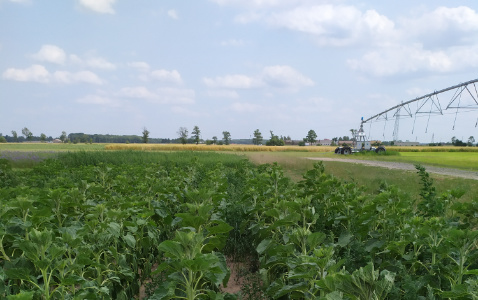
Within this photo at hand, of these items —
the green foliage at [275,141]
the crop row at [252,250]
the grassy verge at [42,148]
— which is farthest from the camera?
the green foliage at [275,141]

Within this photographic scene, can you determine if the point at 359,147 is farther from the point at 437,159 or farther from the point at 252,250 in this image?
the point at 252,250

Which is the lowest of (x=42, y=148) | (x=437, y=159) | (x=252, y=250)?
(x=42, y=148)

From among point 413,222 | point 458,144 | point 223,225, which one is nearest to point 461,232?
point 413,222

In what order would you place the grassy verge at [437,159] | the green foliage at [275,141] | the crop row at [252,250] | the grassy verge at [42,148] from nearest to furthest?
the crop row at [252,250] → the grassy verge at [437,159] → the grassy verge at [42,148] → the green foliage at [275,141]

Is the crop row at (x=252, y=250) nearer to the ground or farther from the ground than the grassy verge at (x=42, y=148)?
farther from the ground

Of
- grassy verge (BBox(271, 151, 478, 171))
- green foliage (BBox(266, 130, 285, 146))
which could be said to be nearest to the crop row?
grassy verge (BBox(271, 151, 478, 171))

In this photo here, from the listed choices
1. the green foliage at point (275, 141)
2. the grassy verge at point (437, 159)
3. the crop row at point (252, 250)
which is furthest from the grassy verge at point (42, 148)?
the green foliage at point (275, 141)

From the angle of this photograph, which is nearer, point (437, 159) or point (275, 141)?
point (437, 159)

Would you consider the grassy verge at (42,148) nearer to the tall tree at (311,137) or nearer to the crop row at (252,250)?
the crop row at (252,250)

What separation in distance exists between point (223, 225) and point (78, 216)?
8.29 feet

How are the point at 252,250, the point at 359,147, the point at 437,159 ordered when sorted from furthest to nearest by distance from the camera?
the point at 359,147 < the point at 437,159 < the point at 252,250

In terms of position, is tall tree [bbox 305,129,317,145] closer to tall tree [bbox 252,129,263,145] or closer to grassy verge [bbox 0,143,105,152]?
tall tree [bbox 252,129,263,145]

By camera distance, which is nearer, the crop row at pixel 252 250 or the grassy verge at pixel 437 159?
the crop row at pixel 252 250

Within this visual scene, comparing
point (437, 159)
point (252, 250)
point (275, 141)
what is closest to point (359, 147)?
point (437, 159)
